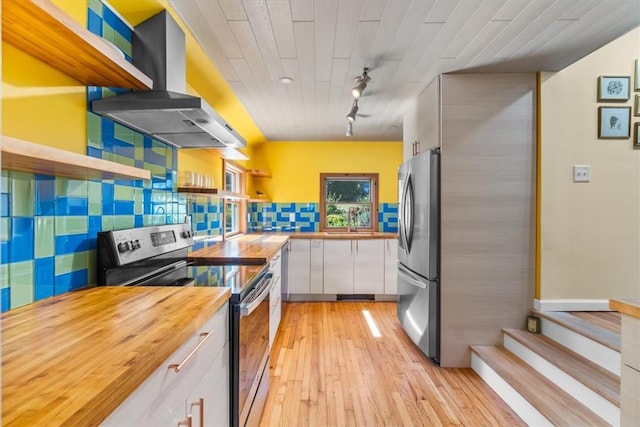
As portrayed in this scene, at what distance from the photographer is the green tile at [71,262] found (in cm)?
110

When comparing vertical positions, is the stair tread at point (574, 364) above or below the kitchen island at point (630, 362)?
below

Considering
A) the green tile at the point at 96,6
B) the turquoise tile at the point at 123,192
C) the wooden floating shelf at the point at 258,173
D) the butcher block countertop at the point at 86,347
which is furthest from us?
the wooden floating shelf at the point at 258,173

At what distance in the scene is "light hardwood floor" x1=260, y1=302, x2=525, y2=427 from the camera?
1766 millimetres

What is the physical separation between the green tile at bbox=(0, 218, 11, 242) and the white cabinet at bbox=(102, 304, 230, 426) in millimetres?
625

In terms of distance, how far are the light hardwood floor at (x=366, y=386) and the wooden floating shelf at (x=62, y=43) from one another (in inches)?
74.0

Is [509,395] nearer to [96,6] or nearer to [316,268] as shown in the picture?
[316,268]

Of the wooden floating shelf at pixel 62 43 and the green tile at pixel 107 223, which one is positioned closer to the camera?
the wooden floating shelf at pixel 62 43

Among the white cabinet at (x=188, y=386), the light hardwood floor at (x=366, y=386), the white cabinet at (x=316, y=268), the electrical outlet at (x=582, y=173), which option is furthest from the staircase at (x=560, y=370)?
the white cabinet at (x=316, y=268)

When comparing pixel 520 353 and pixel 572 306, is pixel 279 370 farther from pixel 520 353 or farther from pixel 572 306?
pixel 572 306

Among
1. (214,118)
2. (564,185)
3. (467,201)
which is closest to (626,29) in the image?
(564,185)

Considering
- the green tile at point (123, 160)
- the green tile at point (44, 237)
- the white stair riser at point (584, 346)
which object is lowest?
the white stair riser at point (584, 346)

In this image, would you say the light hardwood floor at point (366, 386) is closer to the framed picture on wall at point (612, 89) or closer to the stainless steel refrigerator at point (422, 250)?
the stainless steel refrigerator at point (422, 250)

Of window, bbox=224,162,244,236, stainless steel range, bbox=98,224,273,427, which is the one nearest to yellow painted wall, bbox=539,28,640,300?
stainless steel range, bbox=98,224,273,427

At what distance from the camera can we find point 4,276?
0.90 metres
